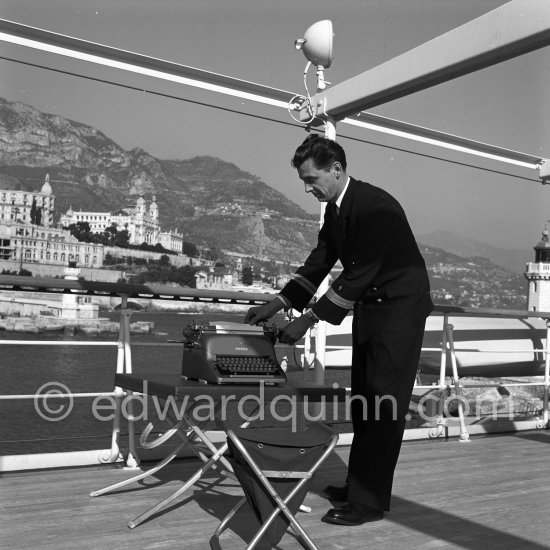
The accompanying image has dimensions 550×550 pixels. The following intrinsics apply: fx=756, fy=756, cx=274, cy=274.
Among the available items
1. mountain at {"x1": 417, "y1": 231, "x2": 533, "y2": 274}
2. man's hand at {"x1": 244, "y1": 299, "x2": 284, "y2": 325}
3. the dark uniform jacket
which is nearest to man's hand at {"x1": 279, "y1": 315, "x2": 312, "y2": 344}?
the dark uniform jacket

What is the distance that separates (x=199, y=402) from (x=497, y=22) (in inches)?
70.1

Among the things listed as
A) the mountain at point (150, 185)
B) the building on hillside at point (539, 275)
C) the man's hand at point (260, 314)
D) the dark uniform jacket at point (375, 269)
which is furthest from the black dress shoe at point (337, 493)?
the mountain at point (150, 185)

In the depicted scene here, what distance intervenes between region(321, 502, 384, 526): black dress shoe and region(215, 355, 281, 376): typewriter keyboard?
1.69 feet

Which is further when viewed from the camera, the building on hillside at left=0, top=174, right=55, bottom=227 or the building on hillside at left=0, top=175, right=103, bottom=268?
the building on hillside at left=0, top=174, right=55, bottom=227

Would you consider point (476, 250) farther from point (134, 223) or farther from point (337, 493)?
point (337, 493)

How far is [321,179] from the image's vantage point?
2.55m

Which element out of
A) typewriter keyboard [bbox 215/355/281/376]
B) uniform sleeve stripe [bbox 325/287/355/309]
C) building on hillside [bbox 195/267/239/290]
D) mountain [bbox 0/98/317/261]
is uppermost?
mountain [bbox 0/98/317/261]

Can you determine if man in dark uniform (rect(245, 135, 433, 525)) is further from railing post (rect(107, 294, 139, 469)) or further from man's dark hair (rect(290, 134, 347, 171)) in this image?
railing post (rect(107, 294, 139, 469))

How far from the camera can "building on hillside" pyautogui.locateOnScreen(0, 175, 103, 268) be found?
61.8 meters

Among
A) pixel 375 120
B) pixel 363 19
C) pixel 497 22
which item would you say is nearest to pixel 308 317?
pixel 497 22

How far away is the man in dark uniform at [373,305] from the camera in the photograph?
2.47 meters

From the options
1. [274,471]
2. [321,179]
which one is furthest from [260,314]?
[274,471]

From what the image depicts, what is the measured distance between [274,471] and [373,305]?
842mm

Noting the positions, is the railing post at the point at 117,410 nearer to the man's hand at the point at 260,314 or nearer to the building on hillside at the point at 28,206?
the man's hand at the point at 260,314
